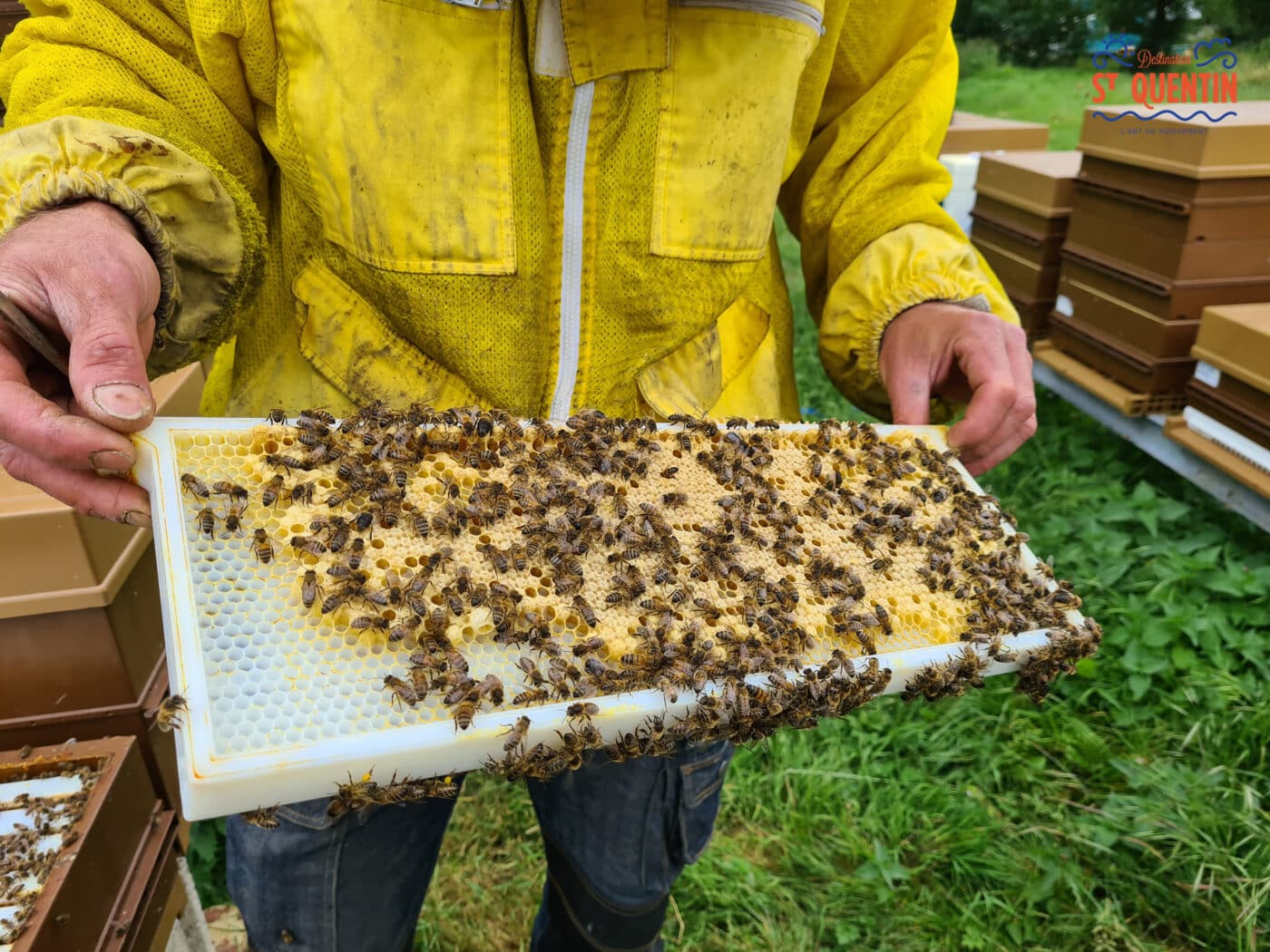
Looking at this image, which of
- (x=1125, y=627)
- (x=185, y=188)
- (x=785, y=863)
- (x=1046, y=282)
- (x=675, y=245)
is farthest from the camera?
(x=1046, y=282)

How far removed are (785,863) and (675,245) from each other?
9.22 ft

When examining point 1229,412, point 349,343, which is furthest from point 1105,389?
point 349,343

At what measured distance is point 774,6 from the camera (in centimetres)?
202

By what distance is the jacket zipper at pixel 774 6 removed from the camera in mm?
1986

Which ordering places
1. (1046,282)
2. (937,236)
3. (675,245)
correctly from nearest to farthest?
1. (675,245)
2. (937,236)
3. (1046,282)

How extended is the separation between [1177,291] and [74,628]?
5289 mm

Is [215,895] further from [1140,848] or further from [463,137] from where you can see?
[1140,848]

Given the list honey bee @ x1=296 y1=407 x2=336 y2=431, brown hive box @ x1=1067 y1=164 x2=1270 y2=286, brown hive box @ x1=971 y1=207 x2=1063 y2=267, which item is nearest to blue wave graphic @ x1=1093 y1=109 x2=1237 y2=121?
brown hive box @ x1=1067 y1=164 x2=1270 y2=286

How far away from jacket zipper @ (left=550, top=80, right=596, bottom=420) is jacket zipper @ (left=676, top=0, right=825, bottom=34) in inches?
12.4

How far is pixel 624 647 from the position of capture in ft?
5.31

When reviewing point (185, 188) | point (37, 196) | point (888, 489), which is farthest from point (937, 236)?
point (37, 196)

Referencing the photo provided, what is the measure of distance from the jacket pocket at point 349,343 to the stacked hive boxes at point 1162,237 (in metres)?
4.36

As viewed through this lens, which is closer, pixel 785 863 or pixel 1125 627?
pixel 785 863

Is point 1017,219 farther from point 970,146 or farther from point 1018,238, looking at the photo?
point 970,146
